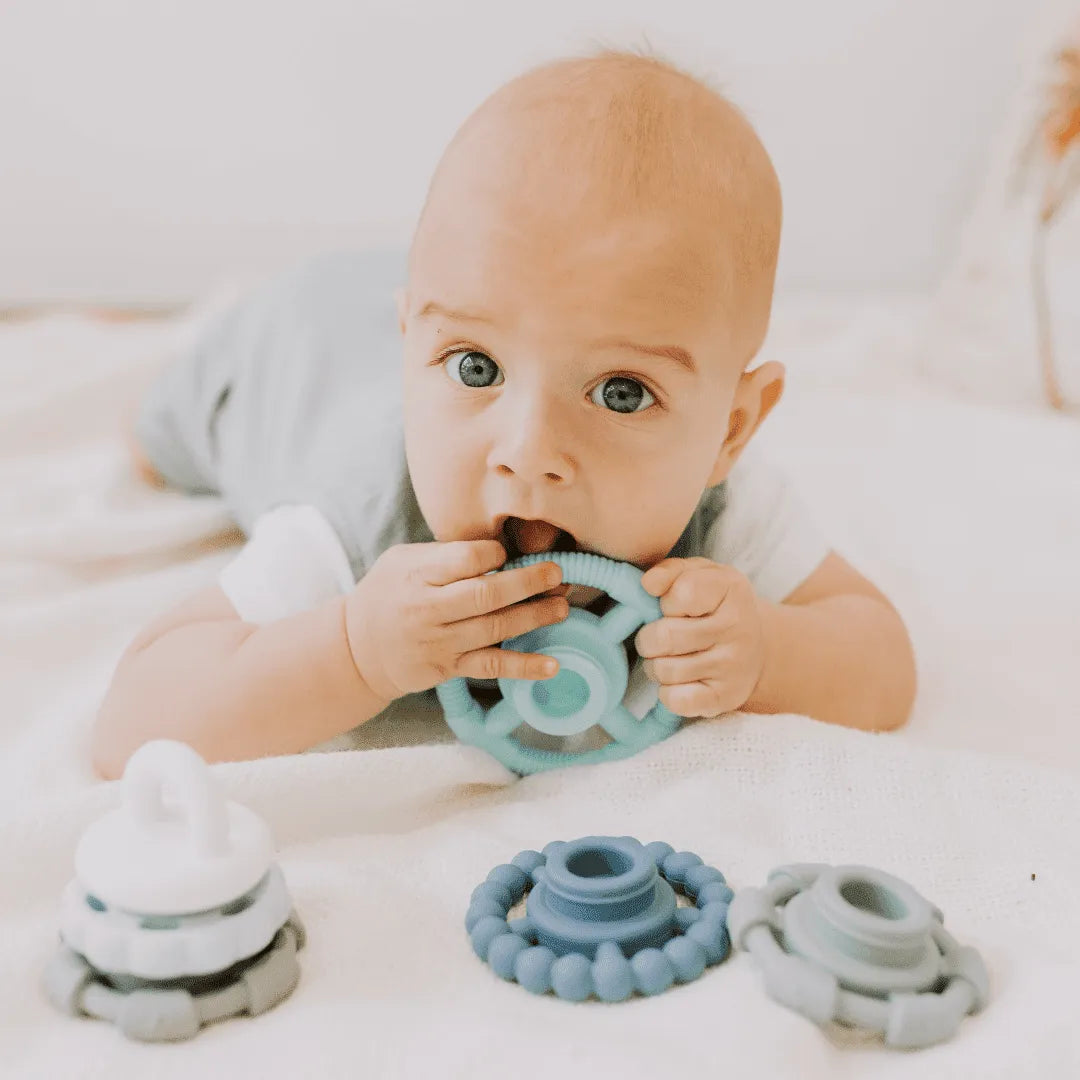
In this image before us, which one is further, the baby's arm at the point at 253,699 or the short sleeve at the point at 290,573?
the short sleeve at the point at 290,573

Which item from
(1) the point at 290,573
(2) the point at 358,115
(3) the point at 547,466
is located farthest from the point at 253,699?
(2) the point at 358,115

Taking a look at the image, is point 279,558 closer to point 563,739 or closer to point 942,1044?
point 563,739

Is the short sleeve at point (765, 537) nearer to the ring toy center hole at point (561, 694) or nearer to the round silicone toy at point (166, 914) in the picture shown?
the ring toy center hole at point (561, 694)

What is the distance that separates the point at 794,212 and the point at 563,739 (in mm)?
1624

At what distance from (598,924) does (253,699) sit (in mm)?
301

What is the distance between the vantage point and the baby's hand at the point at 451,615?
0.70m

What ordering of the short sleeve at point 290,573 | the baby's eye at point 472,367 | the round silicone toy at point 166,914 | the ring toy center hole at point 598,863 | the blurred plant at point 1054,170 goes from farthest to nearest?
the blurred plant at point 1054,170 < the short sleeve at point 290,573 < the baby's eye at point 472,367 < the ring toy center hole at point 598,863 < the round silicone toy at point 166,914

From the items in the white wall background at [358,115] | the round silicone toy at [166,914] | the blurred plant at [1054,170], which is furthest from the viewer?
the white wall background at [358,115]

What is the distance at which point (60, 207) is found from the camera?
217 cm

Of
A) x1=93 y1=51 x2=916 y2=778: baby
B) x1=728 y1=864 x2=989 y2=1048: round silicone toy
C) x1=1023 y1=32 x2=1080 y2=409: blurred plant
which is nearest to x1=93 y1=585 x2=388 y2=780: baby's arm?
x1=93 y1=51 x2=916 y2=778: baby

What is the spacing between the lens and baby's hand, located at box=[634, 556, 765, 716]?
74cm

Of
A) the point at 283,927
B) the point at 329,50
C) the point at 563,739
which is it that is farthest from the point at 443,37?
the point at 283,927

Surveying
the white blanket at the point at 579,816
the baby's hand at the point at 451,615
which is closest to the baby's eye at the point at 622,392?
the baby's hand at the point at 451,615

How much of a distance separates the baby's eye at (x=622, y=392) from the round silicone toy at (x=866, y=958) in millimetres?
288
